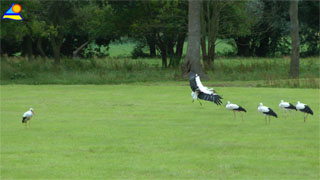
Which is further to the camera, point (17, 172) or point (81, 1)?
point (81, 1)

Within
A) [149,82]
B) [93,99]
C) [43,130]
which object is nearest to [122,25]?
[149,82]

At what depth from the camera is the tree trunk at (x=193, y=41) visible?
110 feet

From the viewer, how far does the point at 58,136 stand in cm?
1517

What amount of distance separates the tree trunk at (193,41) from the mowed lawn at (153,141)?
10.1 metres

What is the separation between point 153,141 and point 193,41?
798 inches

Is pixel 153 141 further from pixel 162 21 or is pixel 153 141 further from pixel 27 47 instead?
pixel 27 47

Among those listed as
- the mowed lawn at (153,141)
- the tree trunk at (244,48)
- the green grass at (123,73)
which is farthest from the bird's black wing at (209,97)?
the tree trunk at (244,48)

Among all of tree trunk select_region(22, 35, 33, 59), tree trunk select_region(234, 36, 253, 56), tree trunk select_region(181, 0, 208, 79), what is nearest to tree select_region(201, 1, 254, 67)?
tree trunk select_region(181, 0, 208, 79)

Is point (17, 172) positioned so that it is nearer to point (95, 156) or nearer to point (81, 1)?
point (95, 156)

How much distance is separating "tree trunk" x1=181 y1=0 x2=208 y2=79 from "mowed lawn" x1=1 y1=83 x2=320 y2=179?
10.1m

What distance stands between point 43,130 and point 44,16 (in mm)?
27496

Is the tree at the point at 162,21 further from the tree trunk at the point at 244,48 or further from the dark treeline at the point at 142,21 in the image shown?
the tree trunk at the point at 244,48

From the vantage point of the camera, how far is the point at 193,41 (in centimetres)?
3406

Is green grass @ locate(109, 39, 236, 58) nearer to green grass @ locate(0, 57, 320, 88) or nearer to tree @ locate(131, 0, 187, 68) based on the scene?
tree @ locate(131, 0, 187, 68)
